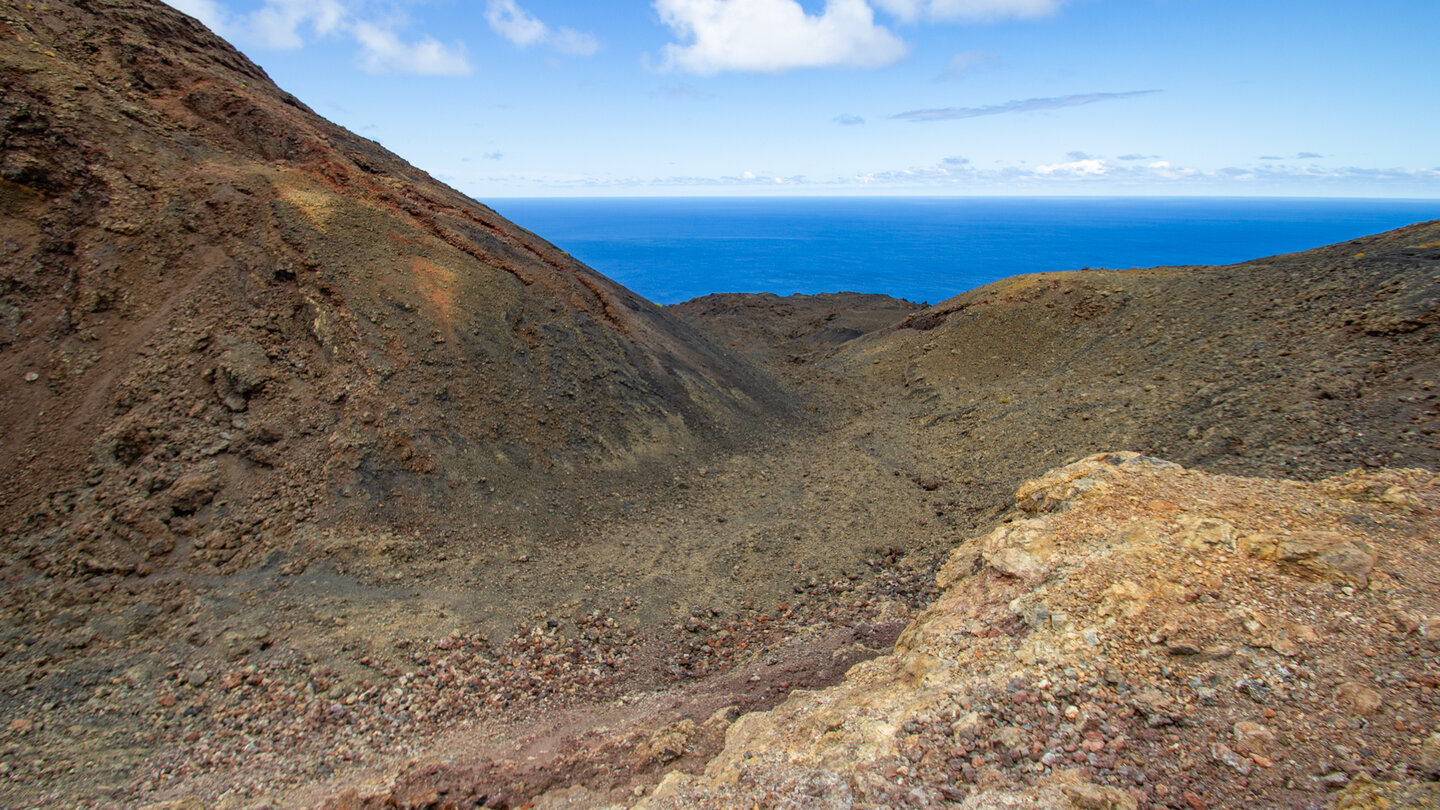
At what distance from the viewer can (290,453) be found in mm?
8070

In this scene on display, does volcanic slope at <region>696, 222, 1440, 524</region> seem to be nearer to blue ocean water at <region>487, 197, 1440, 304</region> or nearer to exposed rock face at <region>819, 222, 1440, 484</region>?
exposed rock face at <region>819, 222, 1440, 484</region>

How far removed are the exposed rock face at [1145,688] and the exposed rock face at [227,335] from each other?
603cm

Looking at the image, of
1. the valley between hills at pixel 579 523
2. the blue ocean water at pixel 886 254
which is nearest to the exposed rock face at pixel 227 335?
the valley between hills at pixel 579 523

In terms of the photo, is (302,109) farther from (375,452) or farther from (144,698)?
(144,698)

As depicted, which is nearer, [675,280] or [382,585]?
[382,585]

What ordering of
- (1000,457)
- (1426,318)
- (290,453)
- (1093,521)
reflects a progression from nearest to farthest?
(1093,521) → (290,453) → (1426,318) → (1000,457)

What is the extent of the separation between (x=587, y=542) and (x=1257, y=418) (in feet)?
31.5

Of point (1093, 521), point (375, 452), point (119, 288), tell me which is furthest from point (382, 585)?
point (1093, 521)

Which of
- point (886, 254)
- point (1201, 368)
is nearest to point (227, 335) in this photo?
point (1201, 368)

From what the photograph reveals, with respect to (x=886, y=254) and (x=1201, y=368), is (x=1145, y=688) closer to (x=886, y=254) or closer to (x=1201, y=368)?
(x=1201, y=368)

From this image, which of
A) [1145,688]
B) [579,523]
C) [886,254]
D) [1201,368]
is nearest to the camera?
[1145,688]

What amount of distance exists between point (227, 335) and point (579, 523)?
5130 mm

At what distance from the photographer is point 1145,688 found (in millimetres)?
3742

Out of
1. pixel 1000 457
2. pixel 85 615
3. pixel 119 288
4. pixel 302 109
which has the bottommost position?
pixel 1000 457
